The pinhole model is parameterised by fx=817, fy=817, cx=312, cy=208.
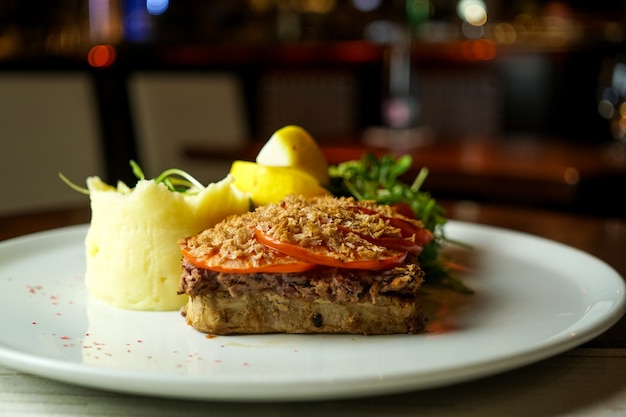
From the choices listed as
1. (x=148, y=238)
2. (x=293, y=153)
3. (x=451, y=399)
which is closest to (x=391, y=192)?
(x=293, y=153)

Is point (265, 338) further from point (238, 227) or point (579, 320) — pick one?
point (579, 320)

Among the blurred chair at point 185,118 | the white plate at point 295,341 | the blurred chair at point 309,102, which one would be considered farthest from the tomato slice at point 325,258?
the blurred chair at point 309,102

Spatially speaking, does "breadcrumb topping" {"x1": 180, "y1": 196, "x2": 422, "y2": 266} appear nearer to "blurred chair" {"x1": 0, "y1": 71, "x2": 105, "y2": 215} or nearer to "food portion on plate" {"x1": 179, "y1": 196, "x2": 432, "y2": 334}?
"food portion on plate" {"x1": 179, "y1": 196, "x2": 432, "y2": 334}

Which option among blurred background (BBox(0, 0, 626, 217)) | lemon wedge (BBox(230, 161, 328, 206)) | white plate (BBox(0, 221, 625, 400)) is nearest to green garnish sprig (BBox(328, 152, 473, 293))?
white plate (BBox(0, 221, 625, 400))

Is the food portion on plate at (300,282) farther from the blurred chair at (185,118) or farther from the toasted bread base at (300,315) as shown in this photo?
the blurred chair at (185,118)

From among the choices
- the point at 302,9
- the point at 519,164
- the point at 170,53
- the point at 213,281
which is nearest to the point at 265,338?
the point at 213,281

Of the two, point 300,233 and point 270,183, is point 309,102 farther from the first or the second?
point 300,233
